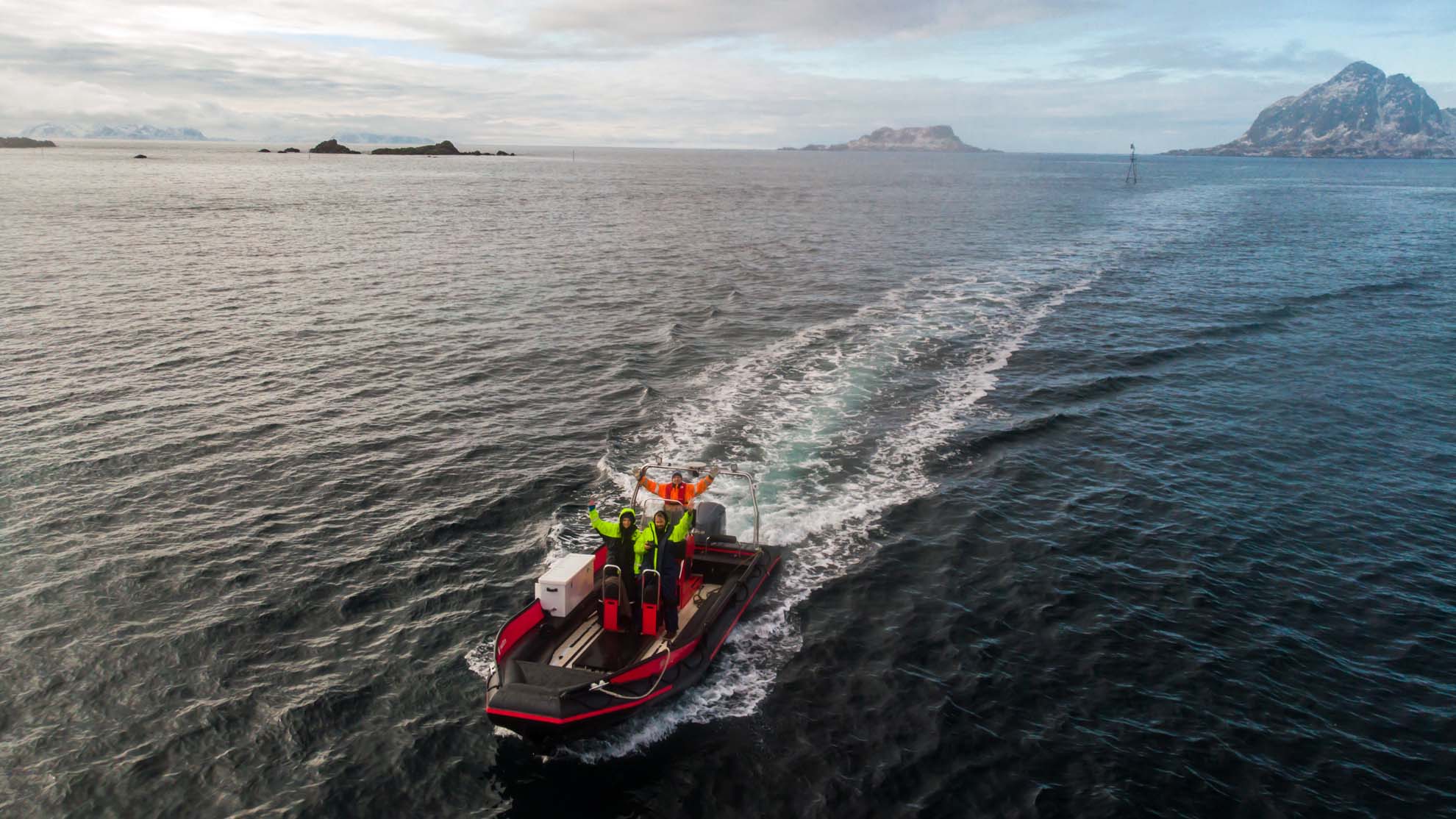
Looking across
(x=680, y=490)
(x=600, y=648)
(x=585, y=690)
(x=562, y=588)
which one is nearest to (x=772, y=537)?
(x=680, y=490)

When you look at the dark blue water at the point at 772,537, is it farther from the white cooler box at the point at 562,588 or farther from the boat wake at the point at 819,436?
the white cooler box at the point at 562,588

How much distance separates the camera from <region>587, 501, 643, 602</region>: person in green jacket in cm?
1647

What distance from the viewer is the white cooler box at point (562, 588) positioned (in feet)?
53.9

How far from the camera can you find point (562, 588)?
16.4 metres

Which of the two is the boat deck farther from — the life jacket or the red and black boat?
the life jacket

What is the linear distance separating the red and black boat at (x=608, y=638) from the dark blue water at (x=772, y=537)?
86 centimetres

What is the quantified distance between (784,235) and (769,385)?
50.3m

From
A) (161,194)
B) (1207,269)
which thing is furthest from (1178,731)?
(161,194)

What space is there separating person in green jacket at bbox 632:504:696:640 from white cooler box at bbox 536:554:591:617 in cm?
135

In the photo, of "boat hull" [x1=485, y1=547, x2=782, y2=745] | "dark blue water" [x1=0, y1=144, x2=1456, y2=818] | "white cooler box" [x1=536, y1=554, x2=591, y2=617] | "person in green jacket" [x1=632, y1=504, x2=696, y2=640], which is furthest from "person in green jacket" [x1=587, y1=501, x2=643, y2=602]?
"dark blue water" [x1=0, y1=144, x2=1456, y2=818]

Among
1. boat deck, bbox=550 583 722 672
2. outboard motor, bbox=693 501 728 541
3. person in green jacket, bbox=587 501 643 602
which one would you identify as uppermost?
person in green jacket, bbox=587 501 643 602

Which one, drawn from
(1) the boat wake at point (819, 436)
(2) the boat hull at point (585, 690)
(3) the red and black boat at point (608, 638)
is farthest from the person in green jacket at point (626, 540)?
(1) the boat wake at point (819, 436)

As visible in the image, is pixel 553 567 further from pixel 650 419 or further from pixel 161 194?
pixel 161 194

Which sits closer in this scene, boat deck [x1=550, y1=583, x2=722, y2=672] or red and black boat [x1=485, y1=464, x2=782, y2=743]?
red and black boat [x1=485, y1=464, x2=782, y2=743]
